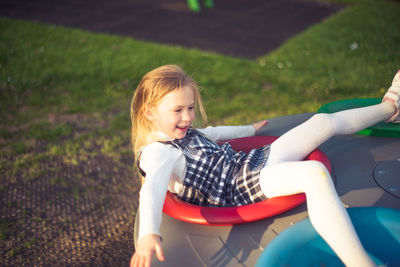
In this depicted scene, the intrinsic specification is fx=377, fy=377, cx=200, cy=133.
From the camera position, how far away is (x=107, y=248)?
1.75 metres

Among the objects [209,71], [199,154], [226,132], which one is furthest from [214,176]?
[209,71]

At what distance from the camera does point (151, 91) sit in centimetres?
135

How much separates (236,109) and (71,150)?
124 cm

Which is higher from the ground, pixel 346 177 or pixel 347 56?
pixel 347 56

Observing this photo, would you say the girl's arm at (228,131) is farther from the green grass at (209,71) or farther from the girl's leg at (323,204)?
the green grass at (209,71)

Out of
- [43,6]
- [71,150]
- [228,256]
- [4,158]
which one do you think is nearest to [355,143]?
[228,256]

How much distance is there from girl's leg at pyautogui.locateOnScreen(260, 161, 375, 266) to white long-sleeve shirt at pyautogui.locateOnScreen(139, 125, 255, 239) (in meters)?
0.34

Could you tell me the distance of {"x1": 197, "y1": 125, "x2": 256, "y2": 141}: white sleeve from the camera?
5.47ft

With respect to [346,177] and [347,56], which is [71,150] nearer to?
[346,177]

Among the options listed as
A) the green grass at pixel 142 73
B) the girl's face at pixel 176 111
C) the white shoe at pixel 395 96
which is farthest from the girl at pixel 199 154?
the green grass at pixel 142 73

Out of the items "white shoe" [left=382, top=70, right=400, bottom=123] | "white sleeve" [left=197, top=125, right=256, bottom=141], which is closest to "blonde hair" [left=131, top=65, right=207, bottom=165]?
"white sleeve" [left=197, top=125, right=256, bottom=141]

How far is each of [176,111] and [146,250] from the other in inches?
19.9

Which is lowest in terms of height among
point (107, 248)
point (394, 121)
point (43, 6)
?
point (107, 248)

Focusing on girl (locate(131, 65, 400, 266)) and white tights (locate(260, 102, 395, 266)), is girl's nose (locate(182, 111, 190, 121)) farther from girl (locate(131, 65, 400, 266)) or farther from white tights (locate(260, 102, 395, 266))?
white tights (locate(260, 102, 395, 266))
